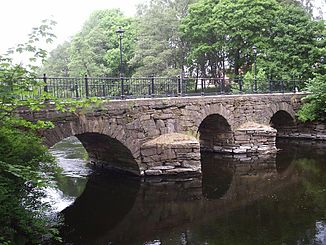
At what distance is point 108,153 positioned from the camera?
43.2 feet

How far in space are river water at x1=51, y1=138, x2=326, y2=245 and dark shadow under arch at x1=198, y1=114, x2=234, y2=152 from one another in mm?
1699

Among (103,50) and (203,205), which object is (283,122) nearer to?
(203,205)

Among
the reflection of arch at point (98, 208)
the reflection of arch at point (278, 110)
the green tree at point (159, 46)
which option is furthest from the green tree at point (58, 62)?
the reflection of arch at point (98, 208)

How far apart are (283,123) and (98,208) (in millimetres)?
14721

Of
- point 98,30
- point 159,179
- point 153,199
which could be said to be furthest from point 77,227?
point 98,30

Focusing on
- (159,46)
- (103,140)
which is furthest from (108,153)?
(159,46)

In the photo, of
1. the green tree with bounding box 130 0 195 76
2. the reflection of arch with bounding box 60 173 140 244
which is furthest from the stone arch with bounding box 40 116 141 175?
the green tree with bounding box 130 0 195 76

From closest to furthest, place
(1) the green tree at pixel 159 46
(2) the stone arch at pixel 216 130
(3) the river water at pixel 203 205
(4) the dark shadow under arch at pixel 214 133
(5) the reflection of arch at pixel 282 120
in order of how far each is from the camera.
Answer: (3) the river water at pixel 203 205, (2) the stone arch at pixel 216 130, (4) the dark shadow under arch at pixel 214 133, (5) the reflection of arch at pixel 282 120, (1) the green tree at pixel 159 46

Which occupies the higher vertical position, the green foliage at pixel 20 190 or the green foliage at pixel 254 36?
the green foliage at pixel 254 36

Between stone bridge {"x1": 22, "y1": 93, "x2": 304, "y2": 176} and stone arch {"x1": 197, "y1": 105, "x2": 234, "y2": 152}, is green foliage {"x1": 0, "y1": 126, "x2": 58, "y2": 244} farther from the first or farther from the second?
stone arch {"x1": 197, "y1": 105, "x2": 234, "y2": 152}

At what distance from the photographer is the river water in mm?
7773

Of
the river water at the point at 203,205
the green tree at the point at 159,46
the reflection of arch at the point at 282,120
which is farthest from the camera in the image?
the green tree at the point at 159,46

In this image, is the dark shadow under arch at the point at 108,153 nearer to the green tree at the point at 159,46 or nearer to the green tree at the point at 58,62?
the green tree at the point at 159,46

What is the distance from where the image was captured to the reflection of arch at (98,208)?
8.19 m
